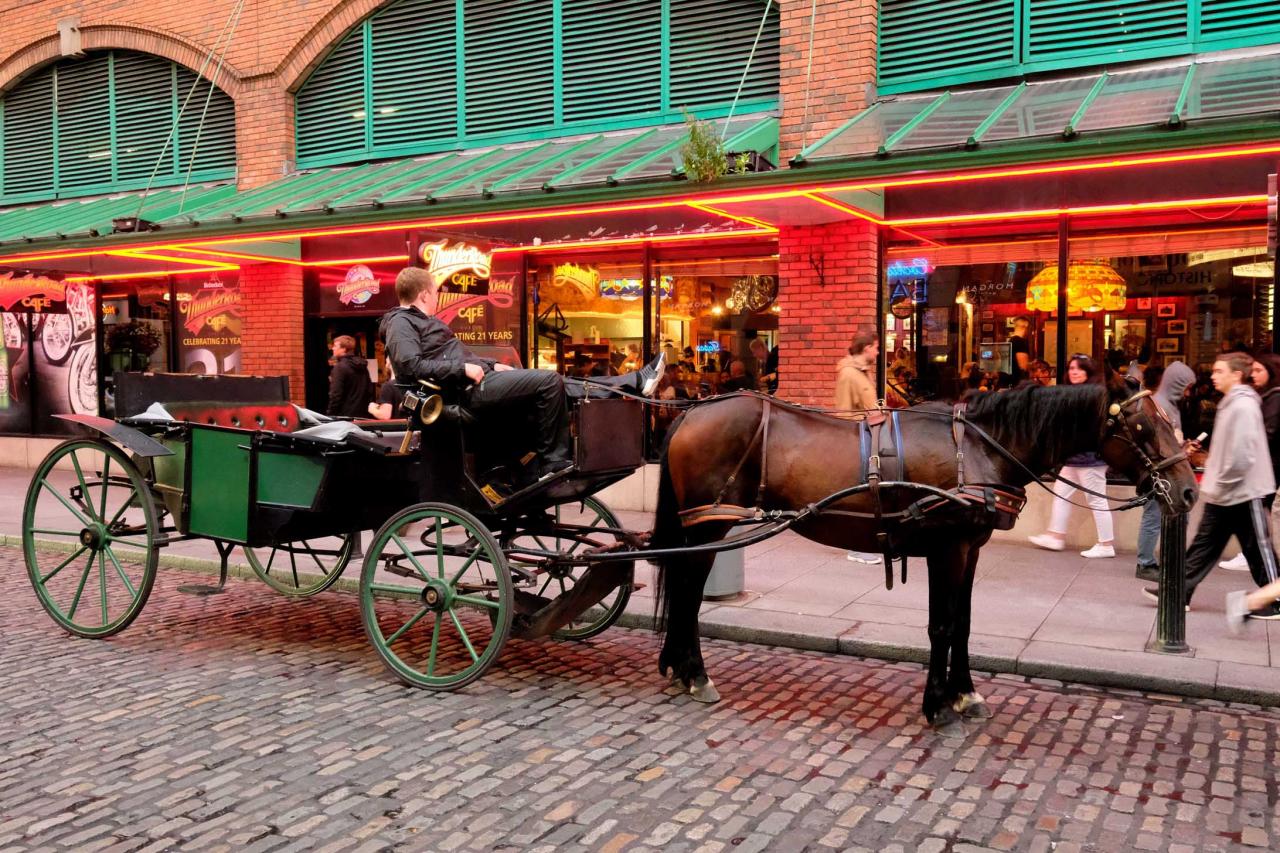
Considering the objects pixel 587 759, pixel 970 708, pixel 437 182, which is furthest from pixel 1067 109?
pixel 587 759

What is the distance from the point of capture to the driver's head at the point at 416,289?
18.8 ft

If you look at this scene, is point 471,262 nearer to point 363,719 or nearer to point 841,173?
point 841,173

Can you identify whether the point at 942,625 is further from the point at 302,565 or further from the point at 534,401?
the point at 302,565

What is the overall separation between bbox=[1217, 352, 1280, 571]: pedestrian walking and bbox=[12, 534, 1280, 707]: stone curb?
190cm

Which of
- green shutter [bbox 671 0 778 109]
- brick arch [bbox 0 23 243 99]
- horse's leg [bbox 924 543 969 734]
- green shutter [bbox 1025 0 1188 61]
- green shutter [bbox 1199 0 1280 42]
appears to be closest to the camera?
horse's leg [bbox 924 543 969 734]

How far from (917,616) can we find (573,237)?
21.5 ft

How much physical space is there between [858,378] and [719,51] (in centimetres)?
478

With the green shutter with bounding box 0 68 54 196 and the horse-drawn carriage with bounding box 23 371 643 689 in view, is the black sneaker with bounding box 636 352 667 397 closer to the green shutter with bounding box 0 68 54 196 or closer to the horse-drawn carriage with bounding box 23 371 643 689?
the horse-drawn carriage with bounding box 23 371 643 689

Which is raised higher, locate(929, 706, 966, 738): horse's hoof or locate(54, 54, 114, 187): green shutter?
A: locate(54, 54, 114, 187): green shutter

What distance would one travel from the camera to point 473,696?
556 centimetres

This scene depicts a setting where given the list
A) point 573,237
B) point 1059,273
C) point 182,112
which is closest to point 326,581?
point 573,237

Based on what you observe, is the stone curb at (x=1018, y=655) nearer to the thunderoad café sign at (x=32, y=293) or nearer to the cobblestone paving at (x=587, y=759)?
the cobblestone paving at (x=587, y=759)

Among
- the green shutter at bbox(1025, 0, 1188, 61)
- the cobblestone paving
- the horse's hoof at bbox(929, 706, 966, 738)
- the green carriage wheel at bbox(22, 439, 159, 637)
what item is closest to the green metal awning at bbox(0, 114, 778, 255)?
the green shutter at bbox(1025, 0, 1188, 61)

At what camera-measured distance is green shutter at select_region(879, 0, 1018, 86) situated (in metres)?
10.0
